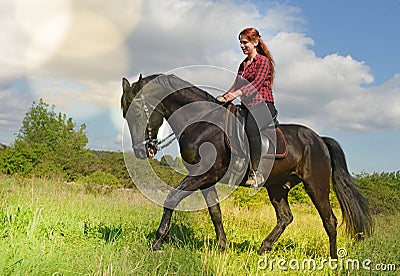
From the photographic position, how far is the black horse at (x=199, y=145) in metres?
5.49

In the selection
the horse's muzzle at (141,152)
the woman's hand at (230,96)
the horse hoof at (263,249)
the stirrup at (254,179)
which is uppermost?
the woman's hand at (230,96)

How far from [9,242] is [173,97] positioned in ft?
9.48

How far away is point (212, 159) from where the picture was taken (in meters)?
5.50

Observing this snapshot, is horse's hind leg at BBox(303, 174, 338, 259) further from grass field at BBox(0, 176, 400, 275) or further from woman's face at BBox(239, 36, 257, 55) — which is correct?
woman's face at BBox(239, 36, 257, 55)

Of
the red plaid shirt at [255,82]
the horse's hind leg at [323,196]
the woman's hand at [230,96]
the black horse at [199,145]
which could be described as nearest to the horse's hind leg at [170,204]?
the black horse at [199,145]

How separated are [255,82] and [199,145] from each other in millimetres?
1203

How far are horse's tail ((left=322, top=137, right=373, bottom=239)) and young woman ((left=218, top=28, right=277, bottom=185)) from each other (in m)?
1.98

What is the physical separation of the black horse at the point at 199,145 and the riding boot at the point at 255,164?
327 millimetres

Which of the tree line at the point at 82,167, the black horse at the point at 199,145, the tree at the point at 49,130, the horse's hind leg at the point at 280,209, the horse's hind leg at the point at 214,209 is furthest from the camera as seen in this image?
the tree at the point at 49,130

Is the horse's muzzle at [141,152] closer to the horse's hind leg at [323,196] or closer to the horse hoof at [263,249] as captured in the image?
the horse hoof at [263,249]

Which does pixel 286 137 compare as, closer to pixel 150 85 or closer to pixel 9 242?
pixel 150 85

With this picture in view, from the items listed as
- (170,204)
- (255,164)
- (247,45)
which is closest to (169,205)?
(170,204)

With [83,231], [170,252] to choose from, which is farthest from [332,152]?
[83,231]

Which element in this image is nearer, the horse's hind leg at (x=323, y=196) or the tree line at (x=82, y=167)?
the horse's hind leg at (x=323, y=196)
